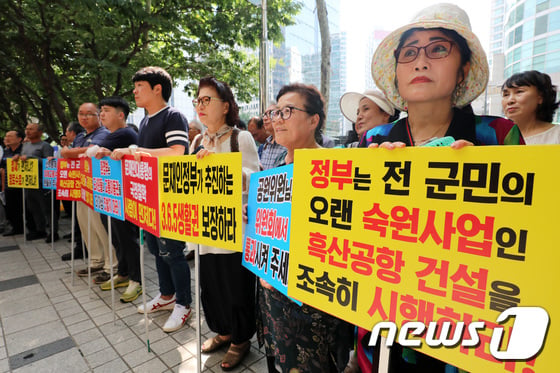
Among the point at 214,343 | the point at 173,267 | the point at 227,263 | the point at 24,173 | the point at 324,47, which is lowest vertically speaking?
the point at 214,343

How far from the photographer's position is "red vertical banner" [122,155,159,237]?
7.38ft

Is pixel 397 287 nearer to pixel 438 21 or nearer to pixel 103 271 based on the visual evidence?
pixel 438 21

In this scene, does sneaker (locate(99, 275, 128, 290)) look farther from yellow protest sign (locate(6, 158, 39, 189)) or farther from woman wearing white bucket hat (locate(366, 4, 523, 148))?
woman wearing white bucket hat (locate(366, 4, 523, 148))

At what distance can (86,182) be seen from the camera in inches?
141

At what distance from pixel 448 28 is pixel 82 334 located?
11.9 ft

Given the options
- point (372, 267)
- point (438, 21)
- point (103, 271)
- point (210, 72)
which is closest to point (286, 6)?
point (210, 72)

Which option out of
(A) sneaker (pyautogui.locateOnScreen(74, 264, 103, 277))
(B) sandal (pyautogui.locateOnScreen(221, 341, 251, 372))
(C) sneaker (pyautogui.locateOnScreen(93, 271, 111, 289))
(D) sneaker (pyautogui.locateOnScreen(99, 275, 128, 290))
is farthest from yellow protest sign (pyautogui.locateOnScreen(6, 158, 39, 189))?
(B) sandal (pyautogui.locateOnScreen(221, 341, 251, 372))

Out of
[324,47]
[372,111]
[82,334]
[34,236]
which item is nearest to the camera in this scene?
[372,111]

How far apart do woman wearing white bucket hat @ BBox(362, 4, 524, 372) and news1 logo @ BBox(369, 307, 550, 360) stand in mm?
357

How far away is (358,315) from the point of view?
1.08m

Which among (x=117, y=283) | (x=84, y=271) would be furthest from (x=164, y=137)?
(x=84, y=271)

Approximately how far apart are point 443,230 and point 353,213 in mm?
300

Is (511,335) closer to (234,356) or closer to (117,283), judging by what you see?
(234,356)

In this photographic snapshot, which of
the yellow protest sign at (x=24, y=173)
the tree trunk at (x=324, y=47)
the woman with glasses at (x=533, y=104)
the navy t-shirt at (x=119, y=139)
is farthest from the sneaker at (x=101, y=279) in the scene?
the tree trunk at (x=324, y=47)
